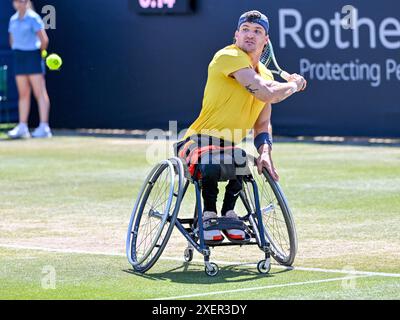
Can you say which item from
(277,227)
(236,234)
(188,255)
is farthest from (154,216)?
(277,227)

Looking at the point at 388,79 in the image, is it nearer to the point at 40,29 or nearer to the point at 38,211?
the point at 40,29

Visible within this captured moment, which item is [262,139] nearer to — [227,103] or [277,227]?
[227,103]

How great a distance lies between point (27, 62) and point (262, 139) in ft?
35.8

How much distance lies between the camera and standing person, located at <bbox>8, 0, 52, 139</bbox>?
60.5ft

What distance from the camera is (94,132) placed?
1997 cm

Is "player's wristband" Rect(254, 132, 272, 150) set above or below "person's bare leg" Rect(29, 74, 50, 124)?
above

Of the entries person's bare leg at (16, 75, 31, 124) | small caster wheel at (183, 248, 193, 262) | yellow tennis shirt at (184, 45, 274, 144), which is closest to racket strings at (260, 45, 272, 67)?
yellow tennis shirt at (184, 45, 274, 144)

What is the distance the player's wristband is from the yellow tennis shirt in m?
0.17

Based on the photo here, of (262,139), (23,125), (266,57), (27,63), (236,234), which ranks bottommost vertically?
(23,125)

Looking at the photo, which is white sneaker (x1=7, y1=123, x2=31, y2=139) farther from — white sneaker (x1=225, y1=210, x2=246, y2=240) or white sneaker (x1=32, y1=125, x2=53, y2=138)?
white sneaker (x1=225, y1=210, x2=246, y2=240)

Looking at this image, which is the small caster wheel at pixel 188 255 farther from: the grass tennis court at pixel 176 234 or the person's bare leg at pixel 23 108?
the person's bare leg at pixel 23 108

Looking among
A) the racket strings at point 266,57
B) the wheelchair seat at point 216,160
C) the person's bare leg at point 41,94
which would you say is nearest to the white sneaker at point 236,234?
the wheelchair seat at point 216,160

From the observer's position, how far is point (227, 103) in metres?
8.11
